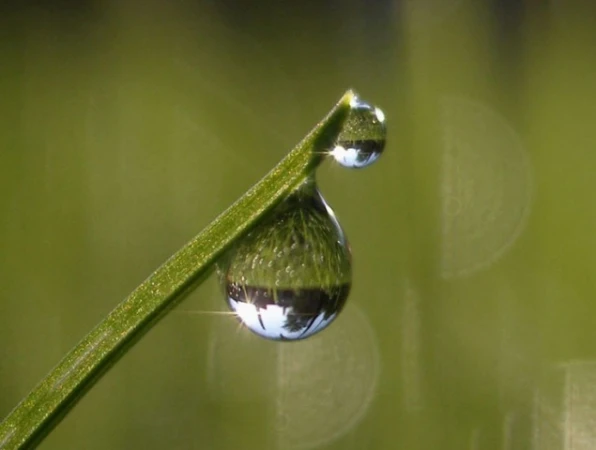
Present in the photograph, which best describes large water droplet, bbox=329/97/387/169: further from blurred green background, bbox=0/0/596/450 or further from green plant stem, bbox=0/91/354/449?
blurred green background, bbox=0/0/596/450

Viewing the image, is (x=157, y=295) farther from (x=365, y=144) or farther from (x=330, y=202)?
(x=330, y=202)

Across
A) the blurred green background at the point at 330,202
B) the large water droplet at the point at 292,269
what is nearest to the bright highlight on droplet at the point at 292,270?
the large water droplet at the point at 292,269

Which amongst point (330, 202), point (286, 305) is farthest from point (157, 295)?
point (330, 202)

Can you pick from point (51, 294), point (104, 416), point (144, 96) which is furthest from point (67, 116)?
point (104, 416)

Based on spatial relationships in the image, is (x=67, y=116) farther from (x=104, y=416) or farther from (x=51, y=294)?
(x=104, y=416)

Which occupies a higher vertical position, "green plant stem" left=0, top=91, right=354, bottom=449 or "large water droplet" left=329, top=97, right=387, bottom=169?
"large water droplet" left=329, top=97, right=387, bottom=169

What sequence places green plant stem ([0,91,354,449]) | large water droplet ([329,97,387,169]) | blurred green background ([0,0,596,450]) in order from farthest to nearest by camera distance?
blurred green background ([0,0,596,450]) → large water droplet ([329,97,387,169]) → green plant stem ([0,91,354,449])

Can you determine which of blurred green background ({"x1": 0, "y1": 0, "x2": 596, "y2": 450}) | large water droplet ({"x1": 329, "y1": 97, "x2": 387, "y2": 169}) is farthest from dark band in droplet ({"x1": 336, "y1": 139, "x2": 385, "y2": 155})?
blurred green background ({"x1": 0, "y1": 0, "x2": 596, "y2": 450})

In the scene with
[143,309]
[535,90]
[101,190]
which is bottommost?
[143,309]
